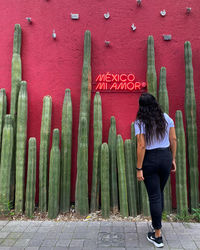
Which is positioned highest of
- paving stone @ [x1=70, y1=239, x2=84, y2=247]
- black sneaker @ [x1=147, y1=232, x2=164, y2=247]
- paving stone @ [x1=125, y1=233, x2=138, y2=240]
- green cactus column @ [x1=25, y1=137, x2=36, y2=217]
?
green cactus column @ [x1=25, y1=137, x2=36, y2=217]

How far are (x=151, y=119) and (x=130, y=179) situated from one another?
1.34 metres

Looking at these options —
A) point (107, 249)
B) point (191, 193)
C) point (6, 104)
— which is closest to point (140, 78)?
point (191, 193)

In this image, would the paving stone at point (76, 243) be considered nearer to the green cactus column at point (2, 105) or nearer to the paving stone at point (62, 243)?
the paving stone at point (62, 243)

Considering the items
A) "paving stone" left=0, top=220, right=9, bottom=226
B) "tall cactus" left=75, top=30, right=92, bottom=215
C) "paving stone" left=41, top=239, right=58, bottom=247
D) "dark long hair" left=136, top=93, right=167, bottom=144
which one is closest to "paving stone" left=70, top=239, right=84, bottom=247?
"paving stone" left=41, top=239, right=58, bottom=247

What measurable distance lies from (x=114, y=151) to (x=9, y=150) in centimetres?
175

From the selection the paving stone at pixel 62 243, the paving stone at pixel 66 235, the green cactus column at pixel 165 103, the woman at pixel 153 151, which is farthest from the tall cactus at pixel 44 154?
the green cactus column at pixel 165 103

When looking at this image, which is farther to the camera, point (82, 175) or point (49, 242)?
point (82, 175)

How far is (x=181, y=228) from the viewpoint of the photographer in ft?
10.7

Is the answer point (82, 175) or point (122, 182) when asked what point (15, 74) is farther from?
point (122, 182)

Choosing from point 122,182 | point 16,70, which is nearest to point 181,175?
point 122,182

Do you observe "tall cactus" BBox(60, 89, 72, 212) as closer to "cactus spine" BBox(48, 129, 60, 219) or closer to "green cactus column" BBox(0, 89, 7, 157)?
"cactus spine" BBox(48, 129, 60, 219)

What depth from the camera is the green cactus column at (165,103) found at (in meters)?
3.72

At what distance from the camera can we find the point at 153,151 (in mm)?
2703

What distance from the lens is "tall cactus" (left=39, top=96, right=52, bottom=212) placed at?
148 inches
